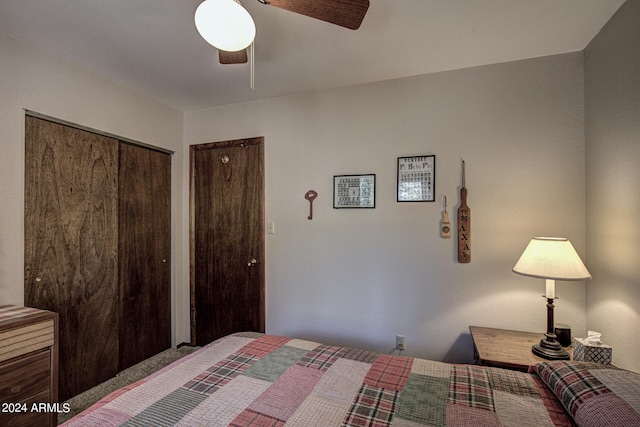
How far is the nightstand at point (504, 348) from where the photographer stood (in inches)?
62.2

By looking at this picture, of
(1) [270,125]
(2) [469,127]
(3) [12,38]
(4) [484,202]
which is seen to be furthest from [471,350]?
(3) [12,38]

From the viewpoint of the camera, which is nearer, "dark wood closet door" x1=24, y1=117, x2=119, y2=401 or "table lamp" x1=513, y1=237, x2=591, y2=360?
"table lamp" x1=513, y1=237, x2=591, y2=360

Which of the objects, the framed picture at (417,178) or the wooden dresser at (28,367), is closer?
the wooden dresser at (28,367)

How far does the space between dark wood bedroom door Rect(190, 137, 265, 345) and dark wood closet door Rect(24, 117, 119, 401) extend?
2.35 feet

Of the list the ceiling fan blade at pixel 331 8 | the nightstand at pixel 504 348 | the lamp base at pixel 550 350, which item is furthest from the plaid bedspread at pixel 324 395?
the ceiling fan blade at pixel 331 8

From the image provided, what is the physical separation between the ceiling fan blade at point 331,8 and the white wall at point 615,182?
4.46 feet

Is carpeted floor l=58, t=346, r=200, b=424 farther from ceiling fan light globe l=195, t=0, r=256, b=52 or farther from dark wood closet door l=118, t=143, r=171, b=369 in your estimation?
ceiling fan light globe l=195, t=0, r=256, b=52

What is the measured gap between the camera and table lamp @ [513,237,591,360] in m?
1.54

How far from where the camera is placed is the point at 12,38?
5.90 feet

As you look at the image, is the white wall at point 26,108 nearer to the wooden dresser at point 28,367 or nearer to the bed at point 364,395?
the wooden dresser at point 28,367

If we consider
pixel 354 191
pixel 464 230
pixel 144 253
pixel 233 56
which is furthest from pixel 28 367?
pixel 464 230

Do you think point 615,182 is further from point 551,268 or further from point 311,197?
point 311,197

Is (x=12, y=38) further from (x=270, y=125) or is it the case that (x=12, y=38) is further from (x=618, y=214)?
(x=618, y=214)

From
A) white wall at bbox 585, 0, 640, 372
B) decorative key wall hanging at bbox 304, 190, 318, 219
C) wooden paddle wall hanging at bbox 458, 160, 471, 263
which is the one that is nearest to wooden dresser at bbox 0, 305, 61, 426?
decorative key wall hanging at bbox 304, 190, 318, 219
